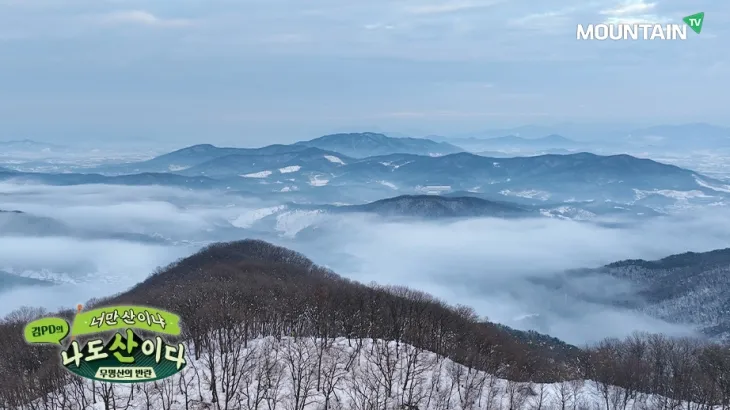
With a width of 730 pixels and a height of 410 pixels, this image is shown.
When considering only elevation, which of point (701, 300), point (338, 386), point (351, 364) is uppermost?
point (351, 364)

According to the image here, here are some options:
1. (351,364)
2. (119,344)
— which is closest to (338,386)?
(351,364)

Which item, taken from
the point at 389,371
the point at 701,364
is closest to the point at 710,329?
the point at 701,364

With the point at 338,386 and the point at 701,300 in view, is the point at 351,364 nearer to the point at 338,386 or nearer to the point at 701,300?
the point at 338,386

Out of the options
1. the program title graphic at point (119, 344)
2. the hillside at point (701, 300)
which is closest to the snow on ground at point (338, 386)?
the program title graphic at point (119, 344)

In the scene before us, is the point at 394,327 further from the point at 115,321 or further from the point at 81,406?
the point at 115,321

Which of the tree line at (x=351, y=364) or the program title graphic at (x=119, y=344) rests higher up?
the program title graphic at (x=119, y=344)

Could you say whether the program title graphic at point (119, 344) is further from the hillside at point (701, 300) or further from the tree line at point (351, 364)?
the hillside at point (701, 300)
